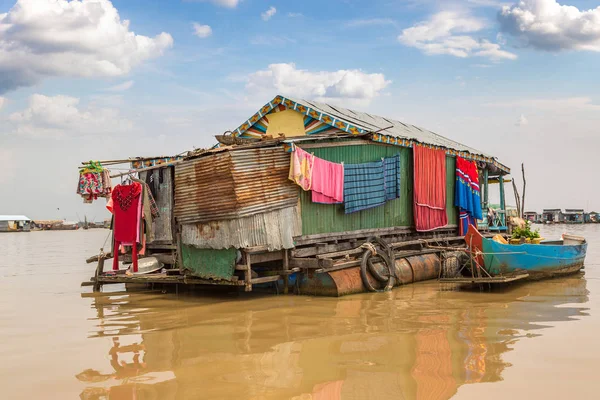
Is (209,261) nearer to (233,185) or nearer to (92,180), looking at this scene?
(233,185)

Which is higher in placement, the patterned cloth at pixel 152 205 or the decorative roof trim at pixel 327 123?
the decorative roof trim at pixel 327 123

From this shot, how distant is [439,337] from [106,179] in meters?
7.53

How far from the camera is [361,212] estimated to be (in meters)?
13.3

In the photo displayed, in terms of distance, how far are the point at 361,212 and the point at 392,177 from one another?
4.64ft

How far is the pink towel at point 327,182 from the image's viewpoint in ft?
39.0

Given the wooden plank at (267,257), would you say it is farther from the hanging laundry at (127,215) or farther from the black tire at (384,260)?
the hanging laundry at (127,215)

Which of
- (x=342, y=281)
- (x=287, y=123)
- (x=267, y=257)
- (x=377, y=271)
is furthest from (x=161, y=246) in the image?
(x=377, y=271)

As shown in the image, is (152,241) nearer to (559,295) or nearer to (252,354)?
(252,354)

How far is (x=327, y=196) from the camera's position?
481 inches

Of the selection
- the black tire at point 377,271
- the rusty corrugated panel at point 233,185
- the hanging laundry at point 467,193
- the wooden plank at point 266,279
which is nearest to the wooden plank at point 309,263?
the wooden plank at point 266,279

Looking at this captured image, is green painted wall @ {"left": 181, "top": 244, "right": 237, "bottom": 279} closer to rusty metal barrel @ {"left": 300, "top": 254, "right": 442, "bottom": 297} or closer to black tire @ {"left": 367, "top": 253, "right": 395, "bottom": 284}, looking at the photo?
rusty metal barrel @ {"left": 300, "top": 254, "right": 442, "bottom": 297}

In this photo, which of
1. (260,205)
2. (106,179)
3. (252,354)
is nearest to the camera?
(252,354)

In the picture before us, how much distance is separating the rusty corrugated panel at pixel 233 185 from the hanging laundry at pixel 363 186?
1.62 metres

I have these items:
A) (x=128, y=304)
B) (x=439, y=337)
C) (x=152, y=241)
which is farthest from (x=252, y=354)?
(x=152, y=241)
